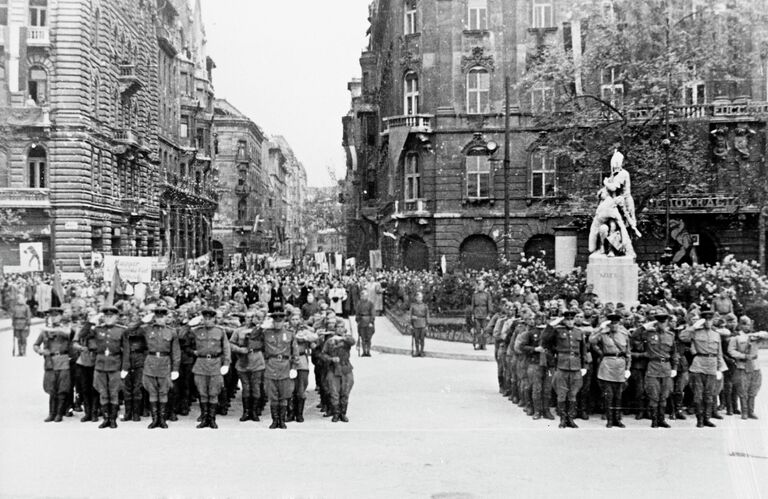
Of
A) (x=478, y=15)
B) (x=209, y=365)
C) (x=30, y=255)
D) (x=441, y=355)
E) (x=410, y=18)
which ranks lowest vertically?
(x=441, y=355)

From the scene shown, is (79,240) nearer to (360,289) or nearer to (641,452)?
(360,289)

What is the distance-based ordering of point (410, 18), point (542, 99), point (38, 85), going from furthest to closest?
point (410, 18) → point (38, 85) → point (542, 99)

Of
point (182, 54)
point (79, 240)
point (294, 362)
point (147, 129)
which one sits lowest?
point (294, 362)

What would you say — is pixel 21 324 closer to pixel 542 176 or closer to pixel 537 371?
pixel 537 371

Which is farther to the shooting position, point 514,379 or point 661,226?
point 661,226

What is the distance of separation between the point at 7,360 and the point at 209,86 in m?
61.2

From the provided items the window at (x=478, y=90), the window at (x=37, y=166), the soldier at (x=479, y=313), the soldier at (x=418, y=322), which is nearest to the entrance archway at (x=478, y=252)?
the window at (x=478, y=90)

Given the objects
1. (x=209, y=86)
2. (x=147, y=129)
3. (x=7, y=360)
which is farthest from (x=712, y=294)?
(x=209, y=86)

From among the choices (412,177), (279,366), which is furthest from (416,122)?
(279,366)

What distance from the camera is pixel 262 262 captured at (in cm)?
6166

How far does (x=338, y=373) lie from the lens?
1380cm

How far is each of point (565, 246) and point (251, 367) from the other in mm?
27772

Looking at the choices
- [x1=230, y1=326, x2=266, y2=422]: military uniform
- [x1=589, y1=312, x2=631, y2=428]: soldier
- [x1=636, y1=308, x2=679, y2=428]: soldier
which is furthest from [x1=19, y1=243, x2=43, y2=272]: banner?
[x1=636, y1=308, x2=679, y2=428]: soldier

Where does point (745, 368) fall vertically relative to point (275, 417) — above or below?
above
